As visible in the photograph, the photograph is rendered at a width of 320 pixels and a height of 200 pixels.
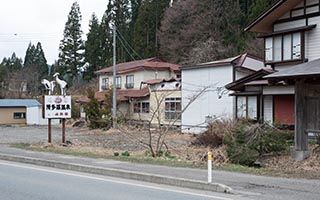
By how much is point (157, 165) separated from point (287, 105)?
13321 millimetres

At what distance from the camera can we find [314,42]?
912 inches

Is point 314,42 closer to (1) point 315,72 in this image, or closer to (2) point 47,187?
(1) point 315,72

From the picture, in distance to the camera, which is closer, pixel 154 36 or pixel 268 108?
pixel 268 108

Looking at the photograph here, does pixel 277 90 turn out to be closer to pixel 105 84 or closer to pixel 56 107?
pixel 56 107

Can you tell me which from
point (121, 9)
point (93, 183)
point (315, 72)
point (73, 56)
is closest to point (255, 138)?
point (315, 72)

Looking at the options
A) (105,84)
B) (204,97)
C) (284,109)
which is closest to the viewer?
(284,109)

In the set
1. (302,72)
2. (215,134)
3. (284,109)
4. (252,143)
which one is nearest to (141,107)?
(284,109)

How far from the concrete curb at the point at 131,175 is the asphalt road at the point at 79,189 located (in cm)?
36

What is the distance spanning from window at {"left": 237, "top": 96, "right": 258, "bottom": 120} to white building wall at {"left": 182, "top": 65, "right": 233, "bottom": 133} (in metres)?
1.49

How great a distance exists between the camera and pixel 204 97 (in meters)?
35.5

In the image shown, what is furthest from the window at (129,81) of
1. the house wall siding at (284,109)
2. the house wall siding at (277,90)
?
the house wall siding at (284,109)

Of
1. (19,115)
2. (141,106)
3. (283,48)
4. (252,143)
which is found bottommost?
(19,115)

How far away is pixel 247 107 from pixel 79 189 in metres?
19.9

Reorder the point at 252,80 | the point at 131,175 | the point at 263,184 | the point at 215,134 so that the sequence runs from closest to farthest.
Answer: the point at 263,184, the point at 131,175, the point at 215,134, the point at 252,80
